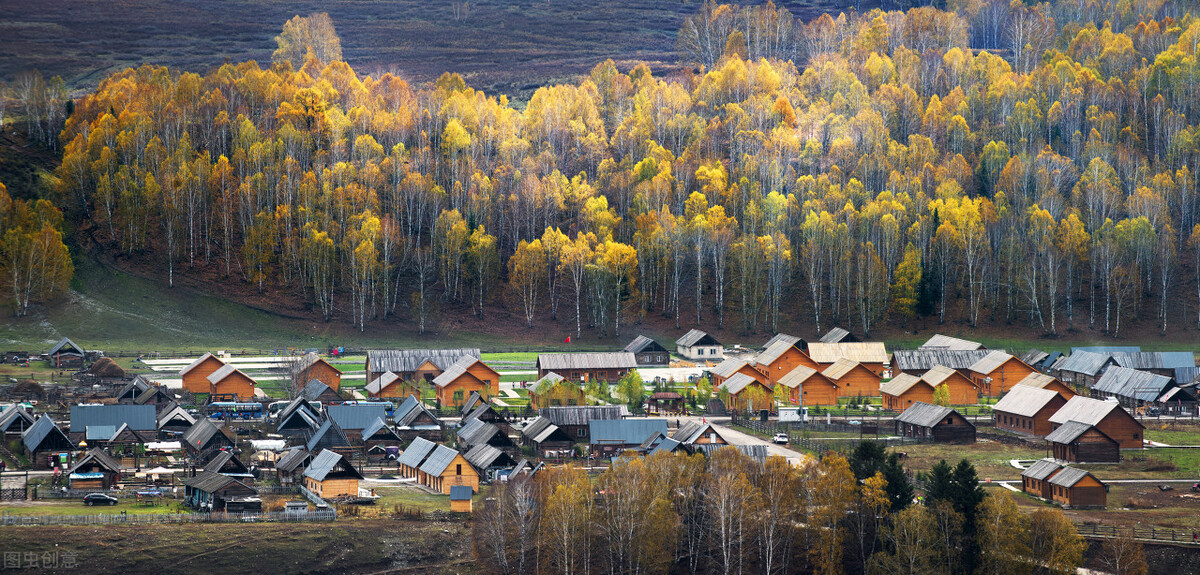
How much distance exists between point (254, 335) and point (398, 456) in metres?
41.4

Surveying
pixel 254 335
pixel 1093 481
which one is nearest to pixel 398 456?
pixel 1093 481

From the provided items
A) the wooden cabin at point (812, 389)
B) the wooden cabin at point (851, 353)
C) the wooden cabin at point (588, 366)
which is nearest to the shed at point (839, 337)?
the wooden cabin at point (851, 353)

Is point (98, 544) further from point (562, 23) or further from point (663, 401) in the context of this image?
point (562, 23)

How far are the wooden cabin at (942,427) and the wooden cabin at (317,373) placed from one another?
35.2 m

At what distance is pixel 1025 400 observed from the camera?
72.6m

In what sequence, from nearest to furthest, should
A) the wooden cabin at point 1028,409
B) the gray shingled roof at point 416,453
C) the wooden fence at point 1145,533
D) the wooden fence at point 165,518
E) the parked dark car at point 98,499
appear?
the wooden fence at point 165,518, the wooden fence at point 1145,533, the parked dark car at point 98,499, the gray shingled roof at point 416,453, the wooden cabin at point 1028,409

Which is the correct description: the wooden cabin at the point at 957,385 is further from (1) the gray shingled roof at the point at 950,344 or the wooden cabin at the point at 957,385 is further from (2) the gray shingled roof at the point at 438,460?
(2) the gray shingled roof at the point at 438,460

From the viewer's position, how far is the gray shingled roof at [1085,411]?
65000 mm

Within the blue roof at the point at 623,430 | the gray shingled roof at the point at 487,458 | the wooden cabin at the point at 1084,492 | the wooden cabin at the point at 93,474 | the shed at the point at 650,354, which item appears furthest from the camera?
the shed at the point at 650,354

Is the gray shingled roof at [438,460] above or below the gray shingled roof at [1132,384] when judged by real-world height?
above

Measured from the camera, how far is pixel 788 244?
111 m

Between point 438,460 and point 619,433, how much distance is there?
1128cm

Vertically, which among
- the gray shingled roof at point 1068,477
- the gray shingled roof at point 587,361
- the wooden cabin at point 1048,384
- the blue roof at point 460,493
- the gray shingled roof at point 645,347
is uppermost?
the blue roof at point 460,493

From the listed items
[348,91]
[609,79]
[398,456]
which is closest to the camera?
[398,456]
